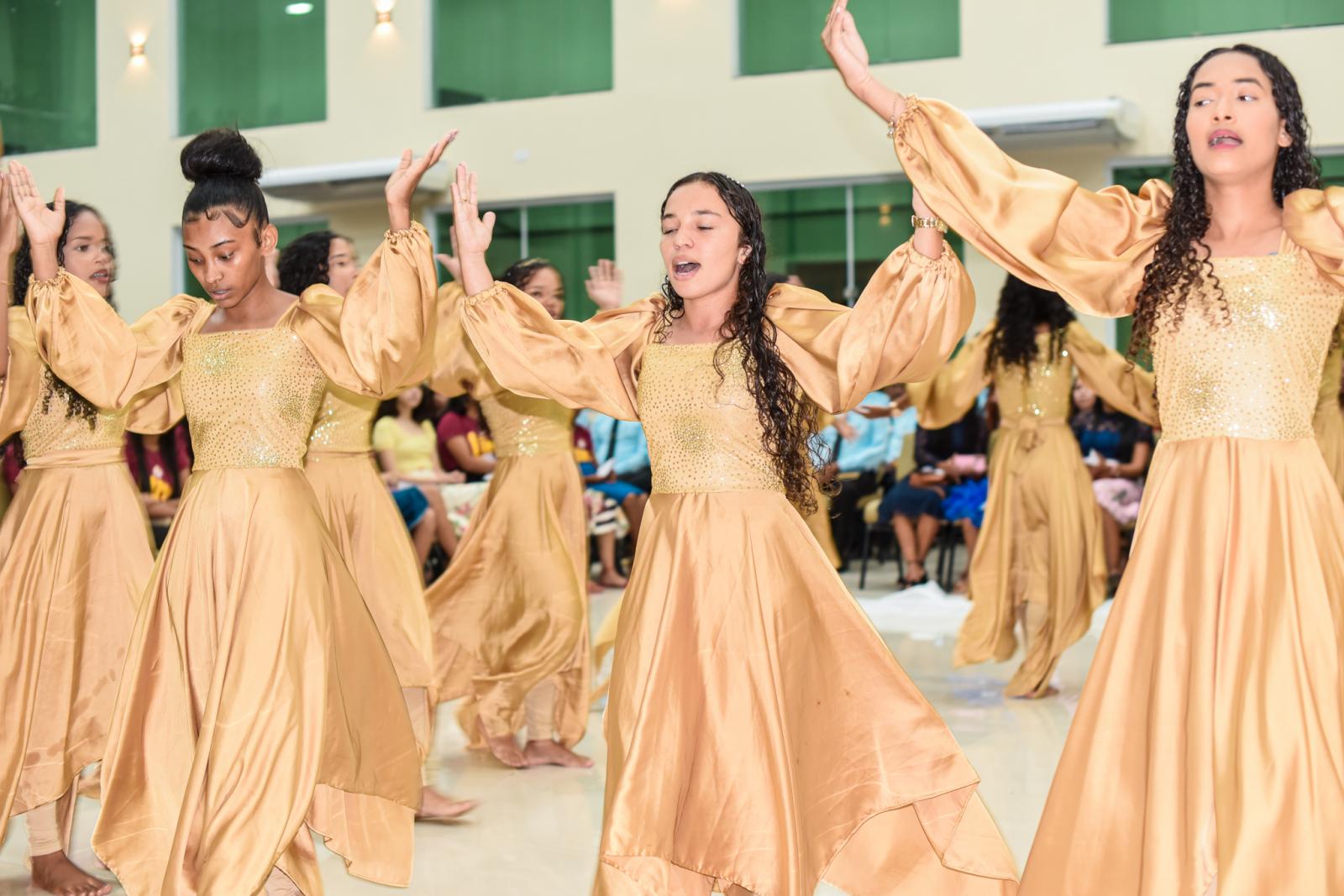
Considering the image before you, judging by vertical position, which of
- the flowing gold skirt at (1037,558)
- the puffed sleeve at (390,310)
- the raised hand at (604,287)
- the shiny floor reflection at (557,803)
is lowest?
the shiny floor reflection at (557,803)

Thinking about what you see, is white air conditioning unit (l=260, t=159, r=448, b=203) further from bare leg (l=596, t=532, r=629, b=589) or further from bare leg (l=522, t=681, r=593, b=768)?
bare leg (l=522, t=681, r=593, b=768)

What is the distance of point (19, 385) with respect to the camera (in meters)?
3.66

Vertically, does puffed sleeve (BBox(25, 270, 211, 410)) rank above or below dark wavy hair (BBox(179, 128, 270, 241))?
below

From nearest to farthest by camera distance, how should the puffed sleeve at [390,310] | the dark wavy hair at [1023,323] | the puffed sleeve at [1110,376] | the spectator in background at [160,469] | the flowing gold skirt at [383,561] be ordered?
the puffed sleeve at [390,310], the flowing gold skirt at [383,561], the puffed sleeve at [1110,376], the dark wavy hair at [1023,323], the spectator in background at [160,469]

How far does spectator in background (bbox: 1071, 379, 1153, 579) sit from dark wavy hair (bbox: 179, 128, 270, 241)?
6.38 metres

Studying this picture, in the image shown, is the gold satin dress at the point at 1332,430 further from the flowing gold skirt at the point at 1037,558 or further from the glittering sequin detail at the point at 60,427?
the glittering sequin detail at the point at 60,427

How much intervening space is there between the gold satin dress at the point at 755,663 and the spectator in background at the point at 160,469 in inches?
195

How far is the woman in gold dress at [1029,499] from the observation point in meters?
6.13

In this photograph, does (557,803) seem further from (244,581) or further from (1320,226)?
(1320,226)

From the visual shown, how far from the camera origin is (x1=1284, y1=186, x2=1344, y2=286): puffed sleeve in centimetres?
258

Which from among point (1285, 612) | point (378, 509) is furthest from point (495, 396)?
point (1285, 612)

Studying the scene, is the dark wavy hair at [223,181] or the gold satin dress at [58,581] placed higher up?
the dark wavy hair at [223,181]

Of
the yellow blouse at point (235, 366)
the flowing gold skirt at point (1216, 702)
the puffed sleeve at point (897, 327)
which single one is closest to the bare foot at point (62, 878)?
the yellow blouse at point (235, 366)

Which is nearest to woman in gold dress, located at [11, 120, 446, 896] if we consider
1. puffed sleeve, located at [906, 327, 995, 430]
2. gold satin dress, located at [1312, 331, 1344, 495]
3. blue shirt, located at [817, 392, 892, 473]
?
puffed sleeve, located at [906, 327, 995, 430]
